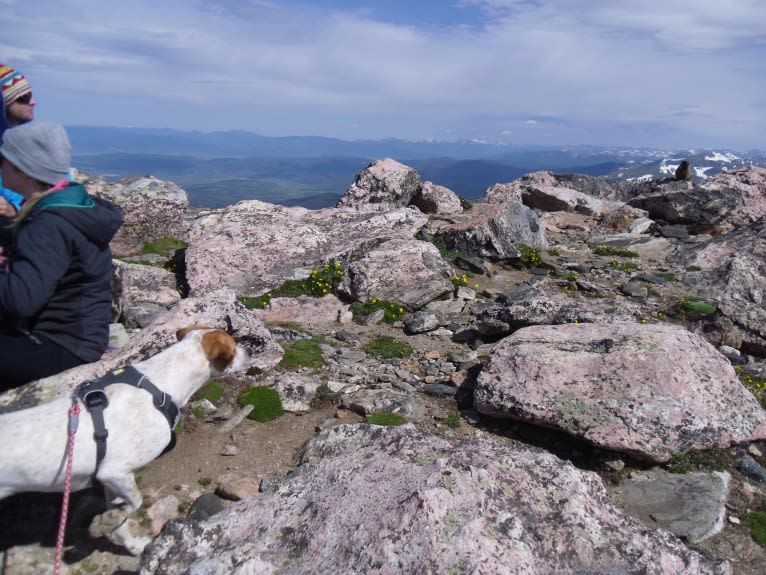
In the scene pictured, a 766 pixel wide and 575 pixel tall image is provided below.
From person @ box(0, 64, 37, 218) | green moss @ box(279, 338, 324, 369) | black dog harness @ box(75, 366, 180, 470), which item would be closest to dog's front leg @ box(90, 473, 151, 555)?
black dog harness @ box(75, 366, 180, 470)

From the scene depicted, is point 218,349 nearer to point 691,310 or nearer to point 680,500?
point 680,500

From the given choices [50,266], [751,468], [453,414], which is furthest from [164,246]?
[751,468]

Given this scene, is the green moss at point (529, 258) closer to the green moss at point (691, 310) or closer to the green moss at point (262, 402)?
the green moss at point (691, 310)

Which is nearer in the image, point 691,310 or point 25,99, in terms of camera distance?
point 25,99

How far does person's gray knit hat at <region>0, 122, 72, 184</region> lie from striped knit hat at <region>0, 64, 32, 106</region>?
3.55m

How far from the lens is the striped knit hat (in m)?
7.45

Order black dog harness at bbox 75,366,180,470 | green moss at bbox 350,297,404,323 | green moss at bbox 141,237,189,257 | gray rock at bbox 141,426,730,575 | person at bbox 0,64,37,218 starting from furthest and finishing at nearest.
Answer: green moss at bbox 141,237,189,257 < green moss at bbox 350,297,404,323 < person at bbox 0,64,37,218 < black dog harness at bbox 75,366,180,470 < gray rock at bbox 141,426,730,575

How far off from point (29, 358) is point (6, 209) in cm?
234

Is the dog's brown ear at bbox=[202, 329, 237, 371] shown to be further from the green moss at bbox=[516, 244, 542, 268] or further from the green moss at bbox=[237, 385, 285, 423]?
the green moss at bbox=[516, 244, 542, 268]

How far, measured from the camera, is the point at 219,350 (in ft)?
18.9

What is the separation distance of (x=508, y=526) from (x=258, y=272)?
41.0 ft

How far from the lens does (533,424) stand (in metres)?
7.75

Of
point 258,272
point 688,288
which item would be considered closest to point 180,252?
point 258,272

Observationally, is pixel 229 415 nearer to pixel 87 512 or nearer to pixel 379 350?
pixel 87 512
